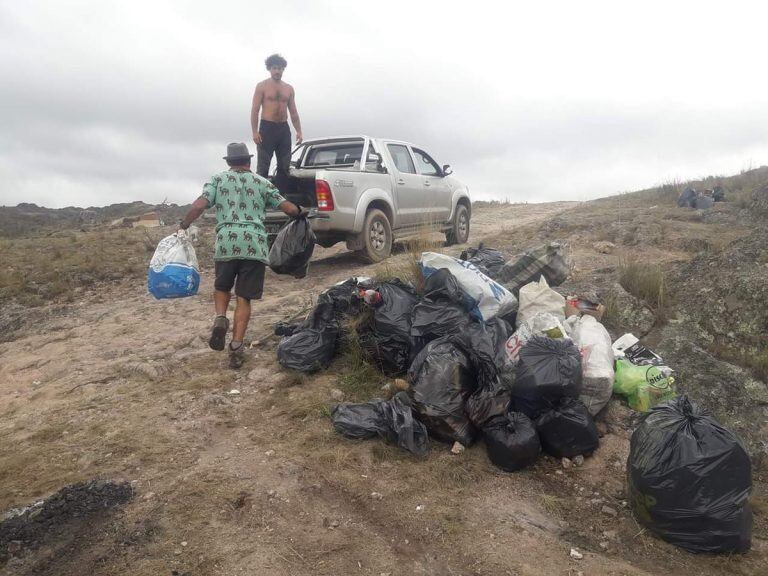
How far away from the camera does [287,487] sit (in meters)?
2.71

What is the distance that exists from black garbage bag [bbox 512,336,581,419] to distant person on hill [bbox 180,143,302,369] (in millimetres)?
2196

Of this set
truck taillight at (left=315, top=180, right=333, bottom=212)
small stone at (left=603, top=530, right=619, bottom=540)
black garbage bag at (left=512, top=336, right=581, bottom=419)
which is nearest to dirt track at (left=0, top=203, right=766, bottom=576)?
small stone at (left=603, top=530, right=619, bottom=540)

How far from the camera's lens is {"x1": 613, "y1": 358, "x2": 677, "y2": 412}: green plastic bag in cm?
355

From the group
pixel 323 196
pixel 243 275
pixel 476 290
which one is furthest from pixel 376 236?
pixel 476 290

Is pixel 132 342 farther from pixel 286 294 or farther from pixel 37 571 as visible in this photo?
pixel 37 571

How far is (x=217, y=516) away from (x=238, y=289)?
220 centimetres

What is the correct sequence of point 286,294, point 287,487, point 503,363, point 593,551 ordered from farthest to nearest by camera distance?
point 286,294 → point 503,363 → point 287,487 → point 593,551

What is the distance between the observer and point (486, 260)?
17.7 ft

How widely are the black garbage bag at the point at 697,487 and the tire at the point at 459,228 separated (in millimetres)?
6869

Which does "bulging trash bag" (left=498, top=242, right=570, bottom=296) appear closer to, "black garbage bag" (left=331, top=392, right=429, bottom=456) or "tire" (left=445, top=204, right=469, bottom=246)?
"black garbage bag" (left=331, top=392, right=429, bottom=456)

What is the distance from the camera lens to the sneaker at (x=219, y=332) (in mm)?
4223

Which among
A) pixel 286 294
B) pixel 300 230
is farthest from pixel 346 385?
pixel 286 294

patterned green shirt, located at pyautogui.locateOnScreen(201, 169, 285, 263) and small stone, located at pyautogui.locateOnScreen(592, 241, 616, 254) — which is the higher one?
patterned green shirt, located at pyautogui.locateOnScreen(201, 169, 285, 263)

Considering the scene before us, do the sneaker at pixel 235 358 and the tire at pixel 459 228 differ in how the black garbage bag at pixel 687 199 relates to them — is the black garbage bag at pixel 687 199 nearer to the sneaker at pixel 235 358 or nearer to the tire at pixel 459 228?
the tire at pixel 459 228
